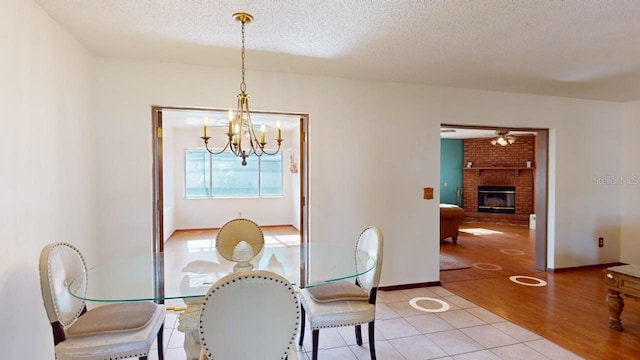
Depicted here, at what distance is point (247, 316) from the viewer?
1356mm

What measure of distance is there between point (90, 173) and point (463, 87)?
387 cm

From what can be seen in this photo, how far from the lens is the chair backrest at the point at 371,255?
223 centimetres

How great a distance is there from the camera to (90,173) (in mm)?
2812

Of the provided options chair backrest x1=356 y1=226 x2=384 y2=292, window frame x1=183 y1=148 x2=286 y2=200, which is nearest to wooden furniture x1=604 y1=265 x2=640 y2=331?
chair backrest x1=356 y1=226 x2=384 y2=292

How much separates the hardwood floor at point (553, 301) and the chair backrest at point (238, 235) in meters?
2.24

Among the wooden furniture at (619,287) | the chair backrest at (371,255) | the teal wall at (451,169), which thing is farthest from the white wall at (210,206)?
the wooden furniture at (619,287)

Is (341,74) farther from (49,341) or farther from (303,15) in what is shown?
(49,341)

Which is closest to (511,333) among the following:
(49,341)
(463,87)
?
(463,87)

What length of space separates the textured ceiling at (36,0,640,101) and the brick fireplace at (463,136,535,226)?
5.43 meters

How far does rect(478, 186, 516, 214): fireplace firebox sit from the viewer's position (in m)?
8.68

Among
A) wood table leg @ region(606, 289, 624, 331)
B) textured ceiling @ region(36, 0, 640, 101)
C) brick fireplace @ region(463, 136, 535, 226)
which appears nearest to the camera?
textured ceiling @ region(36, 0, 640, 101)

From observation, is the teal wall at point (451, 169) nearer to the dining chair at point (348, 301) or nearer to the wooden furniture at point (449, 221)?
the wooden furniture at point (449, 221)

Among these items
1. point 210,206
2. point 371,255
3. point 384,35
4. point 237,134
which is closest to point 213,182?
point 210,206

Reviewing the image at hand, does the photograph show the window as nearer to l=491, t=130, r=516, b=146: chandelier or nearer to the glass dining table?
l=491, t=130, r=516, b=146: chandelier
